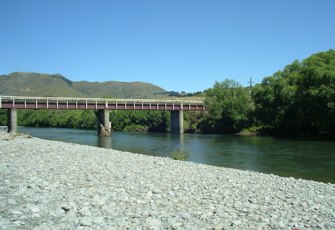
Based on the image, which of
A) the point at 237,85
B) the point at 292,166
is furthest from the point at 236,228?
the point at 237,85

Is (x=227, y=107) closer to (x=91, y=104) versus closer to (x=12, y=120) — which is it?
(x=91, y=104)

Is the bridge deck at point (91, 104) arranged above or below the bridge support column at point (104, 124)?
above

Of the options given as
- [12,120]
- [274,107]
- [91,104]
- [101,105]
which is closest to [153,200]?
[274,107]

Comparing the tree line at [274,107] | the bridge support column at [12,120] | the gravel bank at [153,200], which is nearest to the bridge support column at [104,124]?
the bridge support column at [12,120]

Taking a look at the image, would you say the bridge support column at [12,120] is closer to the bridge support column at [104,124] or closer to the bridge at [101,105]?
the bridge at [101,105]

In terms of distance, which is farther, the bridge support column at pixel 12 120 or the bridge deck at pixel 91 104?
the bridge deck at pixel 91 104

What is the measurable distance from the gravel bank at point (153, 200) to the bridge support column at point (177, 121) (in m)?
87.0

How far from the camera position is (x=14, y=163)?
22938mm

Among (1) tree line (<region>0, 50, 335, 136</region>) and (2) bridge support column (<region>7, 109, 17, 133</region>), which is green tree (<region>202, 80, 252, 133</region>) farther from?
(2) bridge support column (<region>7, 109, 17, 133</region>)

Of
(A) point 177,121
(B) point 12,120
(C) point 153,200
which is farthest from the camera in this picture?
(A) point 177,121

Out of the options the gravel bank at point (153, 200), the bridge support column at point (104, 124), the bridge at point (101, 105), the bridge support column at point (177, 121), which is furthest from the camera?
the bridge support column at point (177, 121)

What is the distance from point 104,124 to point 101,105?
18.8 ft

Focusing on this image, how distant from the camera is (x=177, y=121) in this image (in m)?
111

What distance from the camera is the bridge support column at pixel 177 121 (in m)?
109
